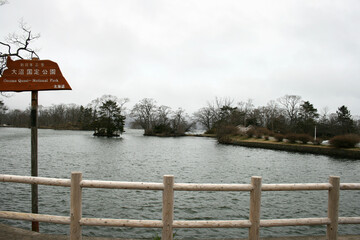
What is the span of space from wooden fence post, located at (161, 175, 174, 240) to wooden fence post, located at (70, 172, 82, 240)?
3.84 ft

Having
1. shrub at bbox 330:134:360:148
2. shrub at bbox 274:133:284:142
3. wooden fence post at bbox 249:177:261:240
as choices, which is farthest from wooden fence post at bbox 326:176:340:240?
shrub at bbox 274:133:284:142

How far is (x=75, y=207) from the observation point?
11.3 feet

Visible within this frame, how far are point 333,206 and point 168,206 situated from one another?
245cm

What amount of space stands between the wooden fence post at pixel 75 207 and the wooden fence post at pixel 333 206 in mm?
3621

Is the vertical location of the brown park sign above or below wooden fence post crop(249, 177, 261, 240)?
above

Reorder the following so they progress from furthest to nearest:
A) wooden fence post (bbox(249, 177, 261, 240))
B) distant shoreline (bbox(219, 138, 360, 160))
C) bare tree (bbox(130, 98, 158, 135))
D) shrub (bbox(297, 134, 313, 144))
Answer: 1. bare tree (bbox(130, 98, 158, 135))
2. shrub (bbox(297, 134, 313, 144))
3. distant shoreline (bbox(219, 138, 360, 160))
4. wooden fence post (bbox(249, 177, 261, 240))

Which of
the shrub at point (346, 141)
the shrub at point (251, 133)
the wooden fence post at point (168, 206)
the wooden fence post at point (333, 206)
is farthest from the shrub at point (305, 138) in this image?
the wooden fence post at point (168, 206)

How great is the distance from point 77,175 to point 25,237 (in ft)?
5.04

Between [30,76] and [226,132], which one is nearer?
[30,76]

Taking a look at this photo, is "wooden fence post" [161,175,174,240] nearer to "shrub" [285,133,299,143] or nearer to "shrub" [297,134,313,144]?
"shrub" [297,134,313,144]

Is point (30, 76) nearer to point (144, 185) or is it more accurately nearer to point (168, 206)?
point (144, 185)

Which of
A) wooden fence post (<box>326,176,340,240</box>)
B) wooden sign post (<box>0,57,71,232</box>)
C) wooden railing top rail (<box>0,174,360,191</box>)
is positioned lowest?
wooden fence post (<box>326,176,340,240</box>)

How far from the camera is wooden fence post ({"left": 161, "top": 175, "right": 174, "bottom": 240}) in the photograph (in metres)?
3.42

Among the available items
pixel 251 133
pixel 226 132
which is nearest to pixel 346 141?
pixel 251 133
